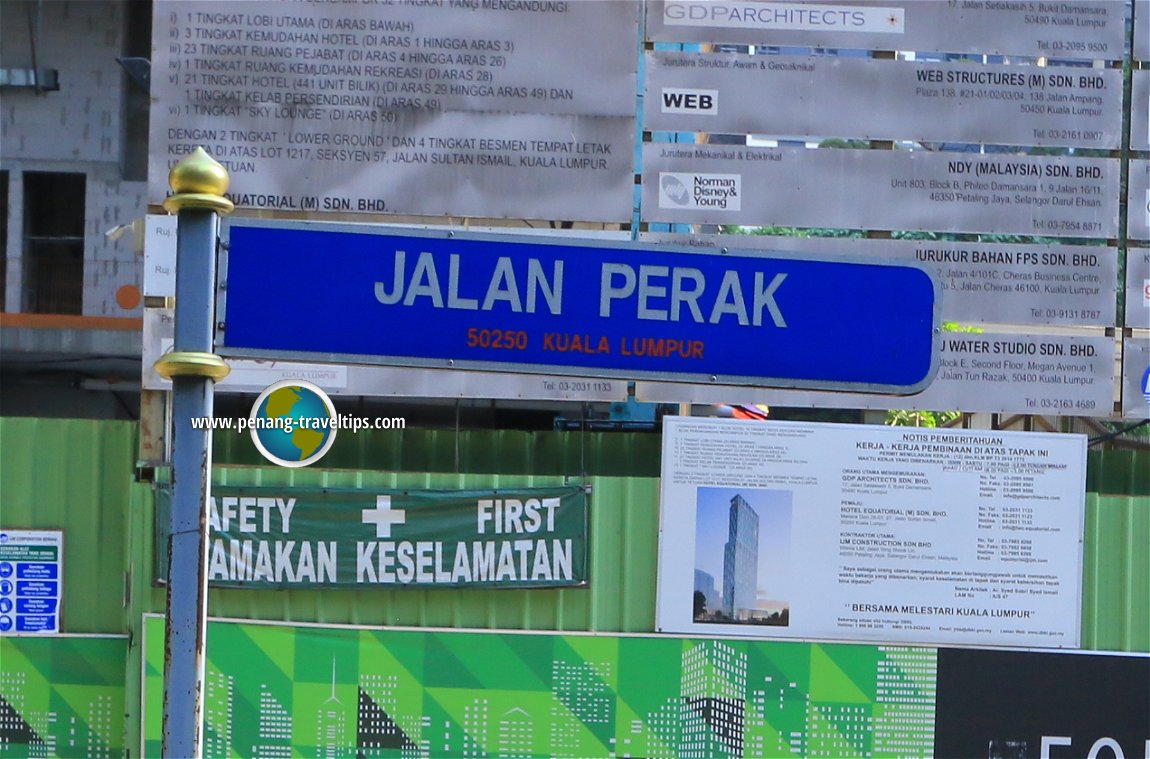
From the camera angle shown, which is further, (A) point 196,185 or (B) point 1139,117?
(B) point 1139,117

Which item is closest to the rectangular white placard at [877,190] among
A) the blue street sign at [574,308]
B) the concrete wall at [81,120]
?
the blue street sign at [574,308]

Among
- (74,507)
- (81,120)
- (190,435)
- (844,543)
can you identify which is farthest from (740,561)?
(81,120)

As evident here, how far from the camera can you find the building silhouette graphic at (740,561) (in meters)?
7.95

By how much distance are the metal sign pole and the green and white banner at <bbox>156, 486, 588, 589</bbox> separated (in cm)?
486

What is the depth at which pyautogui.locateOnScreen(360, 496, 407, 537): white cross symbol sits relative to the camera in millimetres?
7938

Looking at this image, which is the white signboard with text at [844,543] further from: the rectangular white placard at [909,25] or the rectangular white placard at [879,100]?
the rectangular white placard at [909,25]

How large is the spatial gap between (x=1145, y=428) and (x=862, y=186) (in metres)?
2.83

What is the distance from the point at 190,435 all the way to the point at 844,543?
18.5ft

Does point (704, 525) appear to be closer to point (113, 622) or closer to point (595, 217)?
point (595, 217)

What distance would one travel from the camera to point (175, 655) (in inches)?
120

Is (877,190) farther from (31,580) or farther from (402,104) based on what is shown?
(31,580)

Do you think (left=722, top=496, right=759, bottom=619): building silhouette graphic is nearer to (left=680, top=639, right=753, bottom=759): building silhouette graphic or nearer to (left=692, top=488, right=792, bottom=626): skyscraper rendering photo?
(left=692, top=488, right=792, bottom=626): skyscraper rendering photo

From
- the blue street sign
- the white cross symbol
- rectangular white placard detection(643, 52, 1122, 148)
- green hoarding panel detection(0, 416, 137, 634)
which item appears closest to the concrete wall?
green hoarding panel detection(0, 416, 137, 634)

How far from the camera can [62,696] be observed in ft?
26.3
